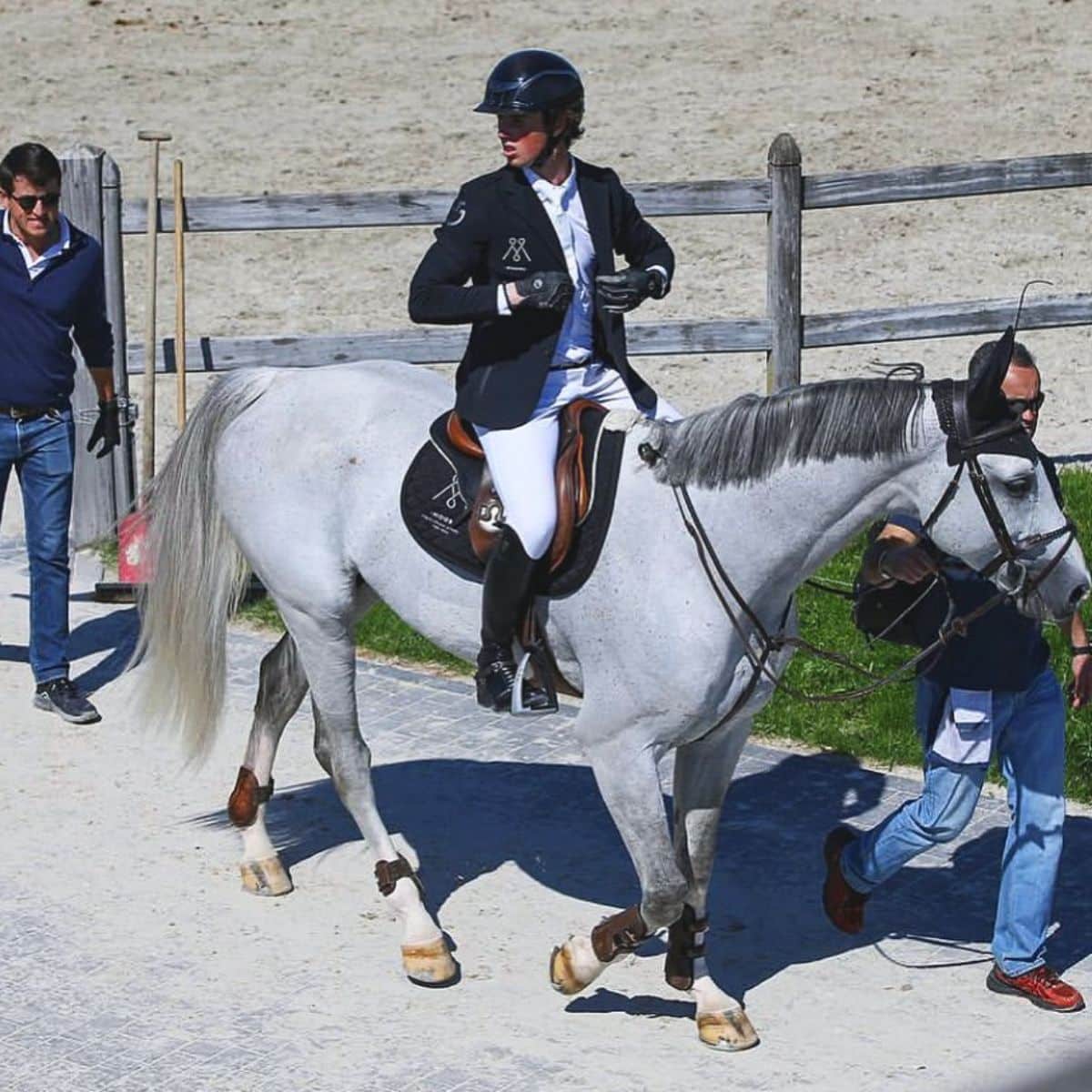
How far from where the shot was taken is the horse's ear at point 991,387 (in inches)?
193

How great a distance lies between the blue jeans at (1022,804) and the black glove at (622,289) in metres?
1.35

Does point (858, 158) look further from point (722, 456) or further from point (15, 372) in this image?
point (722, 456)

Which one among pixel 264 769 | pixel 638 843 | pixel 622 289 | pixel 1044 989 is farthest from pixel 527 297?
pixel 1044 989

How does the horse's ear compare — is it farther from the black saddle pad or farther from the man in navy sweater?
the man in navy sweater

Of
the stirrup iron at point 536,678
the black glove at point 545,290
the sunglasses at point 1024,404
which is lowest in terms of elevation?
the stirrup iron at point 536,678

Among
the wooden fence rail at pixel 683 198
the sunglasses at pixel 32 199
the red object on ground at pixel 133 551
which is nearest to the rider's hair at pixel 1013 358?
the red object on ground at pixel 133 551

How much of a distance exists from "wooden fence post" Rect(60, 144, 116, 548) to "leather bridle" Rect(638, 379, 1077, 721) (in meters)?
5.17

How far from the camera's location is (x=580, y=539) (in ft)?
18.3

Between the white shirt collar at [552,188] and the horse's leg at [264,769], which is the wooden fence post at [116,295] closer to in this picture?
the horse's leg at [264,769]

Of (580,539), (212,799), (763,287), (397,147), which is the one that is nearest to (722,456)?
(580,539)

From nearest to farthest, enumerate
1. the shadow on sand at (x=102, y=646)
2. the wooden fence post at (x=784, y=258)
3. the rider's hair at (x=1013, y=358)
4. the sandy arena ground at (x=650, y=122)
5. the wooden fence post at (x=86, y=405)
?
the rider's hair at (x=1013, y=358), the shadow on sand at (x=102, y=646), the wooden fence post at (x=86, y=405), the wooden fence post at (x=784, y=258), the sandy arena ground at (x=650, y=122)

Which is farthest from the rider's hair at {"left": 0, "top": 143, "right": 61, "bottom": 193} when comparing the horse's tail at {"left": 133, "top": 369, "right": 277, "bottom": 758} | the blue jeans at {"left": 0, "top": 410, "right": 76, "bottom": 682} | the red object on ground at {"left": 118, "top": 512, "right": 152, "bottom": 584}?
the horse's tail at {"left": 133, "top": 369, "right": 277, "bottom": 758}

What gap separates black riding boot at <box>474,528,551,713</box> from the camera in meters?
5.57

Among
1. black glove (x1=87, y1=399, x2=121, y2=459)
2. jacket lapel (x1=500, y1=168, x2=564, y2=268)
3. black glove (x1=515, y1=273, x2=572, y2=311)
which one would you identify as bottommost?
black glove (x1=87, y1=399, x2=121, y2=459)
